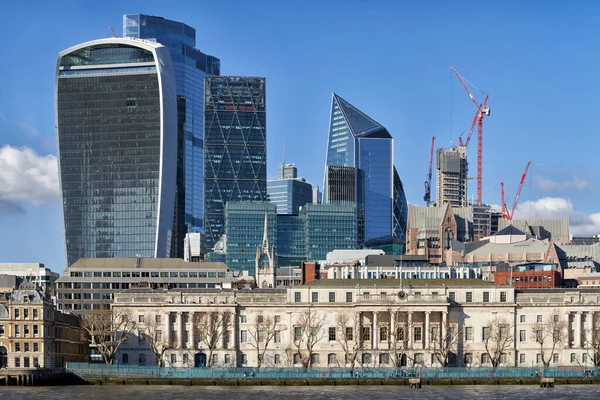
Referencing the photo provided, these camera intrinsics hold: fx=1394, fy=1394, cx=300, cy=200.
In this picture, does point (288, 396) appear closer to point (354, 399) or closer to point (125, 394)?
point (354, 399)

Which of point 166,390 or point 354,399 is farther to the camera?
point 166,390

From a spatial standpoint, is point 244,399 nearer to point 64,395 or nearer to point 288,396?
point 288,396

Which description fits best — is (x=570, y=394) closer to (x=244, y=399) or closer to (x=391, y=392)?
(x=391, y=392)

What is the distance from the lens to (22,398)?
596 ft

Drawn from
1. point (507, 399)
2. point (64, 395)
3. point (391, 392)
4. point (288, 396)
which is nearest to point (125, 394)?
point (64, 395)

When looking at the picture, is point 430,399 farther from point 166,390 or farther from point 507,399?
point 166,390

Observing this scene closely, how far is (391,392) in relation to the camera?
640 feet

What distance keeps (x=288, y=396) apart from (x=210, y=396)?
10.5 meters

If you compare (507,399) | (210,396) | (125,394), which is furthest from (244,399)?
(507,399)

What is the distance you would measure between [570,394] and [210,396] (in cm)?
4898

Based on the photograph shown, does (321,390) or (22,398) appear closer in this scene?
(22,398)

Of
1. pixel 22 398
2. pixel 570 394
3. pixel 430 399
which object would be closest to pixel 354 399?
pixel 430 399

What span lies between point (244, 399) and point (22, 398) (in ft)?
94.8

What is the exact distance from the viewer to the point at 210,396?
615 ft
